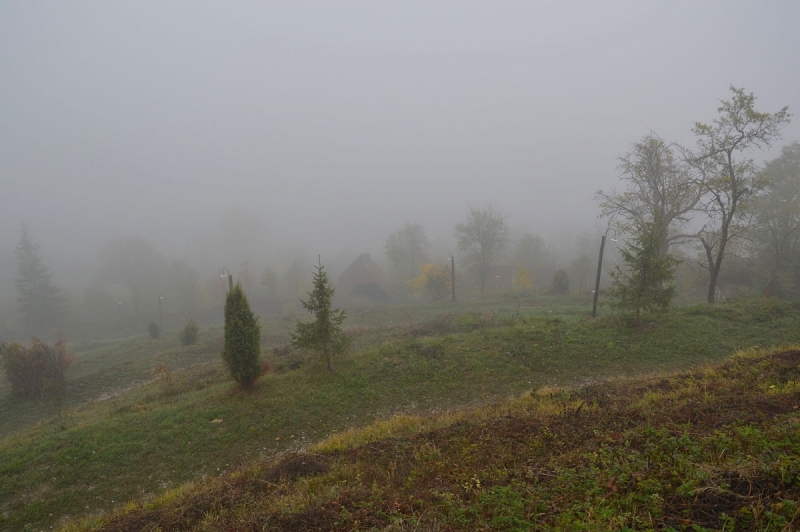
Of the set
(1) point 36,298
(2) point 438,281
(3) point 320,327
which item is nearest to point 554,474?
(3) point 320,327

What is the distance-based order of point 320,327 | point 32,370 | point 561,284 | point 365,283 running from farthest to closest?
point 365,283 → point 561,284 → point 32,370 → point 320,327

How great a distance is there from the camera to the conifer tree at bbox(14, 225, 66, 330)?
157ft

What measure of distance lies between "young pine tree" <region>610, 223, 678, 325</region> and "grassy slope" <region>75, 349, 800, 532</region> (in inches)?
275

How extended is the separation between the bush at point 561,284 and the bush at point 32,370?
3872cm

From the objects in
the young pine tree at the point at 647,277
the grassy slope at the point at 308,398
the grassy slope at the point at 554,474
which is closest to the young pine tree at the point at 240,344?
the grassy slope at the point at 308,398

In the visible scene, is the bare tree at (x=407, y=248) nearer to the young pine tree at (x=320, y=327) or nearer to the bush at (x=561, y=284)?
the bush at (x=561, y=284)

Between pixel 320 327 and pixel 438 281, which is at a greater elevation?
pixel 438 281

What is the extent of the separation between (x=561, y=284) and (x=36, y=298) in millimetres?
66163

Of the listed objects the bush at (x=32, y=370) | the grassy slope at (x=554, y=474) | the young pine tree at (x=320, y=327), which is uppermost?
the young pine tree at (x=320, y=327)

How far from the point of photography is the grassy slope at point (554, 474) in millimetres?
3697

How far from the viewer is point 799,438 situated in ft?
14.2

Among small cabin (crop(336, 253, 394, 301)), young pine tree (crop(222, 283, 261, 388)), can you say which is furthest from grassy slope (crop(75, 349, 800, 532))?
small cabin (crop(336, 253, 394, 301))

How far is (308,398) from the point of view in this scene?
11.9 meters

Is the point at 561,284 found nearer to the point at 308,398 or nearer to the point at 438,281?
the point at 438,281
